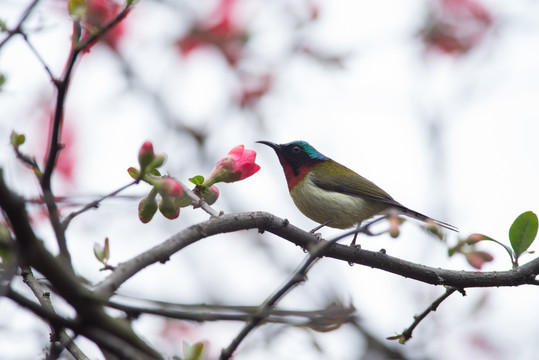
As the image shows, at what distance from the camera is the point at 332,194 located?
5.91 m

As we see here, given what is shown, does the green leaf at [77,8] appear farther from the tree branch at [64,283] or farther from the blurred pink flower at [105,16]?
the tree branch at [64,283]

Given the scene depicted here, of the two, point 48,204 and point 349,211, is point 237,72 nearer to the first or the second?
point 349,211

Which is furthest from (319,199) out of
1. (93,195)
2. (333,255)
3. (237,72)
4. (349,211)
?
(93,195)

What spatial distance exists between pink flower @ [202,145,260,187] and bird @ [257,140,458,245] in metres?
2.71

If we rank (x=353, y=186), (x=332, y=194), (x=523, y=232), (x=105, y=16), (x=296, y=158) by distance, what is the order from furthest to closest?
(x=296, y=158)
(x=353, y=186)
(x=332, y=194)
(x=105, y=16)
(x=523, y=232)

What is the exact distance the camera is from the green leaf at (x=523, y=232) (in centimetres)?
290

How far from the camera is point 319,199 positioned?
19.1ft

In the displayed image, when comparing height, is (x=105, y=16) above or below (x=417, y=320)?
above

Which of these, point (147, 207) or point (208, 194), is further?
point (208, 194)

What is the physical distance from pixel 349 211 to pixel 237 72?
11.6ft

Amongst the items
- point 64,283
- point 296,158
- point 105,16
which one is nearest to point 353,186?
point 296,158

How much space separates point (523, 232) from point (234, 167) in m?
1.43

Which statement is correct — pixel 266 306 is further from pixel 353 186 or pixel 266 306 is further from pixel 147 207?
pixel 353 186

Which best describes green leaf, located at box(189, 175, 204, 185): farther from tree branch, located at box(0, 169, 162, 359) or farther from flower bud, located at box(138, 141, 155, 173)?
tree branch, located at box(0, 169, 162, 359)
